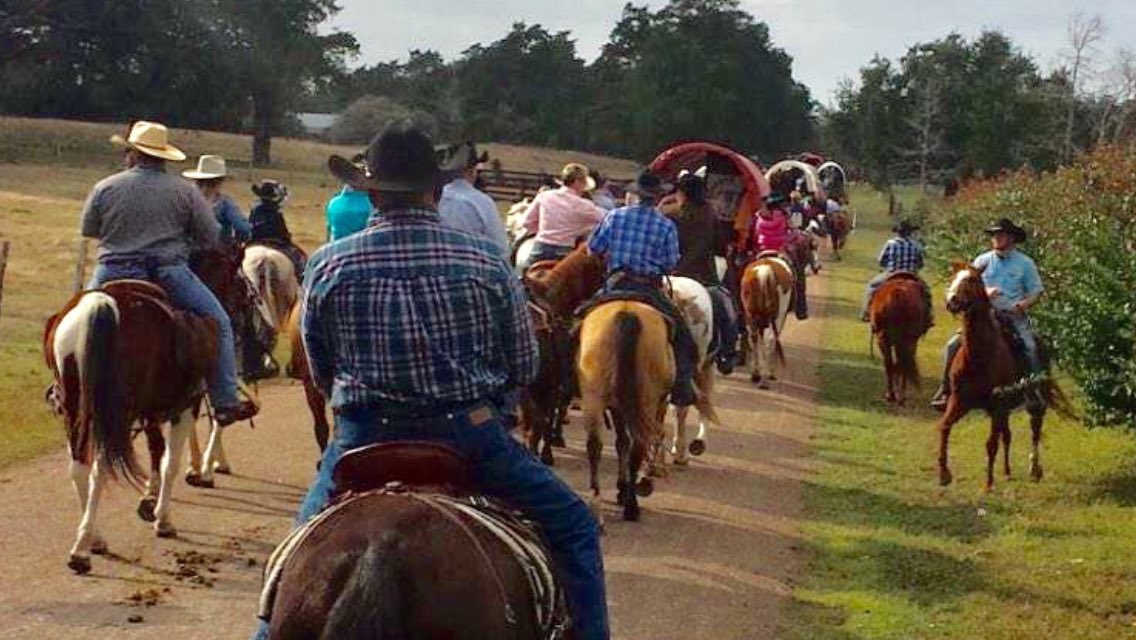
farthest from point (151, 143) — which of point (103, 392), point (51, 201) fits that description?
point (51, 201)

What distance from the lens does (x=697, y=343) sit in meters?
12.0

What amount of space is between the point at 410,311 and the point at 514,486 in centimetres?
72

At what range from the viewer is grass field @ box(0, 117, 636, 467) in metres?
14.1

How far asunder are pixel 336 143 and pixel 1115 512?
68992 mm

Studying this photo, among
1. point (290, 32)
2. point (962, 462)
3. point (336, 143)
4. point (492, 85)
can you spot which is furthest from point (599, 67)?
point (962, 462)

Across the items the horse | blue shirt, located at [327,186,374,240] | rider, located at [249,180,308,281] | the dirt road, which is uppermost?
blue shirt, located at [327,186,374,240]

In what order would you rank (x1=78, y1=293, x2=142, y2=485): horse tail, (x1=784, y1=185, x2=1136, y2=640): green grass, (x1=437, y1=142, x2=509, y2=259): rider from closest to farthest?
(x1=78, y1=293, x2=142, y2=485): horse tail, (x1=784, y1=185, x2=1136, y2=640): green grass, (x1=437, y1=142, x2=509, y2=259): rider

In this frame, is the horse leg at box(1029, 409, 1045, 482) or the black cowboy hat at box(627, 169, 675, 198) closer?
the black cowboy hat at box(627, 169, 675, 198)

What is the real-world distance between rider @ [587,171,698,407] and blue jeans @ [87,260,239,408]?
2.78 metres

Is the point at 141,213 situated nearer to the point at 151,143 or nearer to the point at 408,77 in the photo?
the point at 151,143

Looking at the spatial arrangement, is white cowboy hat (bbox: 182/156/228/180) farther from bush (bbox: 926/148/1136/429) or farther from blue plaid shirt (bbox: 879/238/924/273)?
blue plaid shirt (bbox: 879/238/924/273)

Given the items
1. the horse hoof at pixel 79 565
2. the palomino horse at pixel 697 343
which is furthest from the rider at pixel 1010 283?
the horse hoof at pixel 79 565

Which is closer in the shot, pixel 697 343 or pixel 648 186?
pixel 648 186

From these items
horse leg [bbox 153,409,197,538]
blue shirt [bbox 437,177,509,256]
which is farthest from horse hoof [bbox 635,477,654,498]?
horse leg [bbox 153,409,197,538]
